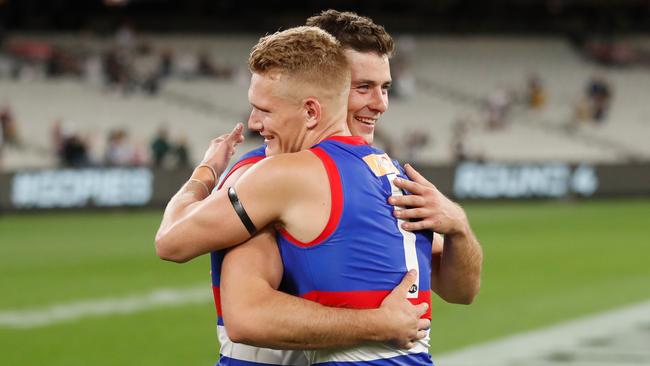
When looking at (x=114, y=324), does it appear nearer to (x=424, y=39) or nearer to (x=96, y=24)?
(x=96, y=24)

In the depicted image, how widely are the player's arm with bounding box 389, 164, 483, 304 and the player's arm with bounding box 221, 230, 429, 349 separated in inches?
13.3

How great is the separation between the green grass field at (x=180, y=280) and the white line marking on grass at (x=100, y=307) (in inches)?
8.8

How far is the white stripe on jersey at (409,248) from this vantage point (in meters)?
4.16

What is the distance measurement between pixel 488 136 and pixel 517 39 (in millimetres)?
9987

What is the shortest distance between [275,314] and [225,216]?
13.9 inches

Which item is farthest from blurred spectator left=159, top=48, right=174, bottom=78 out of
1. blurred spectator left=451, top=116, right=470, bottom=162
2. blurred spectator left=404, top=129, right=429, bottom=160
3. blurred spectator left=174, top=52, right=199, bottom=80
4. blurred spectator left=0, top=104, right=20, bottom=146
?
blurred spectator left=451, top=116, right=470, bottom=162

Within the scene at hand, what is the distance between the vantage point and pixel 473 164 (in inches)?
1251

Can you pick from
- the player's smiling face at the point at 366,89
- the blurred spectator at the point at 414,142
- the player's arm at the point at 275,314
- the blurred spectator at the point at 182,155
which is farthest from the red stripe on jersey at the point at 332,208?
the blurred spectator at the point at 414,142

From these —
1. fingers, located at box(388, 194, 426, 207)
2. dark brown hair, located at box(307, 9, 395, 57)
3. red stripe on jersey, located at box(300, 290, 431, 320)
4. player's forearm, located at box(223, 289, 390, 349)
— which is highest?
dark brown hair, located at box(307, 9, 395, 57)

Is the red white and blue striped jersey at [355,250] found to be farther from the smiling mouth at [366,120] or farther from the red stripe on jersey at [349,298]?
the smiling mouth at [366,120]

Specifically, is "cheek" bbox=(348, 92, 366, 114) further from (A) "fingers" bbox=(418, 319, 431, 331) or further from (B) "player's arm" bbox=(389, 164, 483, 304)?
(A) "fingers" bbox=(418, 319, 431, 331)

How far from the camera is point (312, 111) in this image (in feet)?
13.5

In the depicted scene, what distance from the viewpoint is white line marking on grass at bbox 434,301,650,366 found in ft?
35.8

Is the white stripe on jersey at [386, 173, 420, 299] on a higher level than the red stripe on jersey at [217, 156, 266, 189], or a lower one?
lower
